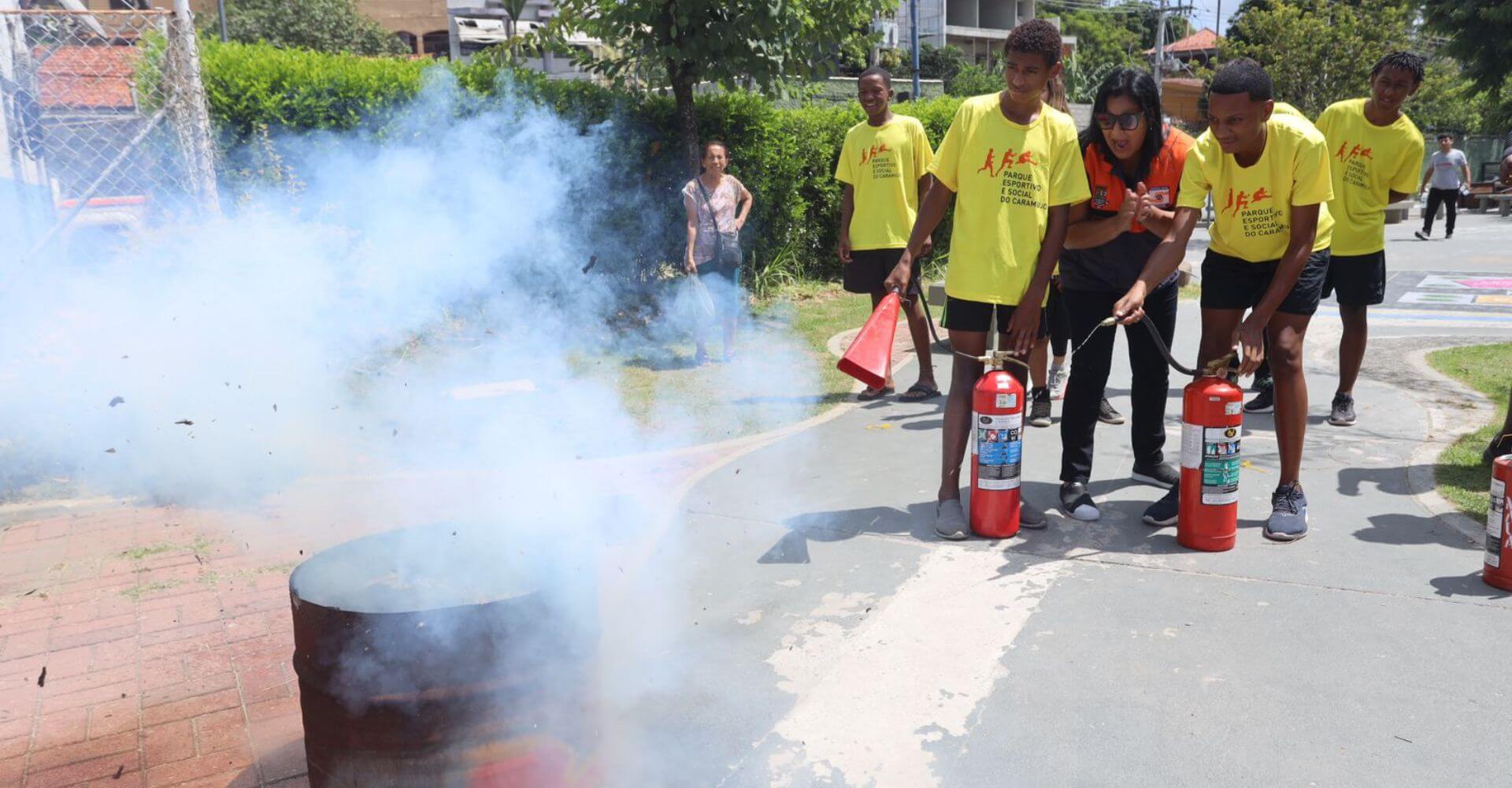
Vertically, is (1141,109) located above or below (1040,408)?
above

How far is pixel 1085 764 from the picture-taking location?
2887 mm

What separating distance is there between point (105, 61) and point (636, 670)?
252 inches

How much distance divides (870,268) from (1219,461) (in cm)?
313

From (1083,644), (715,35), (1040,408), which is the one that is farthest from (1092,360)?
(715,35)

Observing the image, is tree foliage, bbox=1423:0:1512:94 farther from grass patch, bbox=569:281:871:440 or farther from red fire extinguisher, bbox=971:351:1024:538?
red fire extinguisher, bbox=971:351:1024:538

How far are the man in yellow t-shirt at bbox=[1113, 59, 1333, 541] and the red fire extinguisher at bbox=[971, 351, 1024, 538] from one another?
1.69 feet

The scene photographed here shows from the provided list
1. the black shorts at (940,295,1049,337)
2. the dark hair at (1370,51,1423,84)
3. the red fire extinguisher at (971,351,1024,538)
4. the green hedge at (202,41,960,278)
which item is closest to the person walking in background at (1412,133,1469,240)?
the green hedge at (202,41,960,278)

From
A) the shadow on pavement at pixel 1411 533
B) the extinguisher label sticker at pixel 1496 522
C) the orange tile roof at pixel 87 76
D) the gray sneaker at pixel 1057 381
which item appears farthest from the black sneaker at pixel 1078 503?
the orange tile roof at pixel 87 76

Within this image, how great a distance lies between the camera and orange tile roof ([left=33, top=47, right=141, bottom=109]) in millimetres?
7148

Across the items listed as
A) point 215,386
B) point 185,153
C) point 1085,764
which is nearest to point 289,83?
point 185,153

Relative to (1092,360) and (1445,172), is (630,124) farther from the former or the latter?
(1445,172)

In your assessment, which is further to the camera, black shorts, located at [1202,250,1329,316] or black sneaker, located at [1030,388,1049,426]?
black sneaker, located at [1030,388,1049,426]

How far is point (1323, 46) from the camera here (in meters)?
25.1

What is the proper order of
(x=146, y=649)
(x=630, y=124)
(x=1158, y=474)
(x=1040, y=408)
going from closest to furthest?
(x=146, y=649) < (x=1158, y=474) < (x=1040, y=408) < (x=630, y=124)
